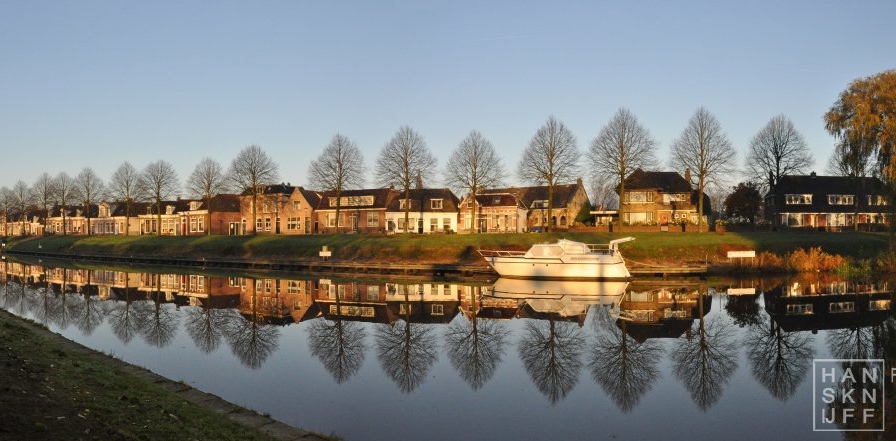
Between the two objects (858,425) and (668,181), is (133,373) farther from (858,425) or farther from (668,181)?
(668,181)

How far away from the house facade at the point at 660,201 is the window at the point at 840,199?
1727 cm

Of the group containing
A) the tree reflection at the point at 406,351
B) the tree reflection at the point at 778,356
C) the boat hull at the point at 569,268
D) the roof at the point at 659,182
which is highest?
the roof at the point at 659,182

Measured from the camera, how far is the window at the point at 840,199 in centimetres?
7350

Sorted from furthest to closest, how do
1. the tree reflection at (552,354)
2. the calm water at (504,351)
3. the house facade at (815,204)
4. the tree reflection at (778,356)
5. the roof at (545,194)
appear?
the roof at (545,194) → the house facade at (815,204) → the tree reflection at (778,356) → the tree reflection at (552,354) → the calm water at (504,351)

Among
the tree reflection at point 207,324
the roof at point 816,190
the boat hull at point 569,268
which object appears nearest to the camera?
the tree reflection at point 207,324

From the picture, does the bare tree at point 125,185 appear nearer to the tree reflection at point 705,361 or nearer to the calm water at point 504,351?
the calm water at point 504,351

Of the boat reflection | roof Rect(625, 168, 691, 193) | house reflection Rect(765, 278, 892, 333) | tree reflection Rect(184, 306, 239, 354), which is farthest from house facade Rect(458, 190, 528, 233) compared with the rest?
tree reflection Rect(184, 306, 239, 354)

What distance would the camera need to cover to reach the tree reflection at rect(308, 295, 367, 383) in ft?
52.6

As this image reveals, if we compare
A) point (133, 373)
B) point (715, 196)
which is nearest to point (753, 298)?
point (133, 373)

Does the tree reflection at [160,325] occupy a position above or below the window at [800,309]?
below

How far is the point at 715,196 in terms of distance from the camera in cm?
12488

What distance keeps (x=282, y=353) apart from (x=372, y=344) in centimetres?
289

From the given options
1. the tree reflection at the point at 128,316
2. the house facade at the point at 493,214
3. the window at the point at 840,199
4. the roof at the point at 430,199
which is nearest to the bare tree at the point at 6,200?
the roof at the point at 430,199

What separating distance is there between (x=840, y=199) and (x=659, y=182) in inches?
959
